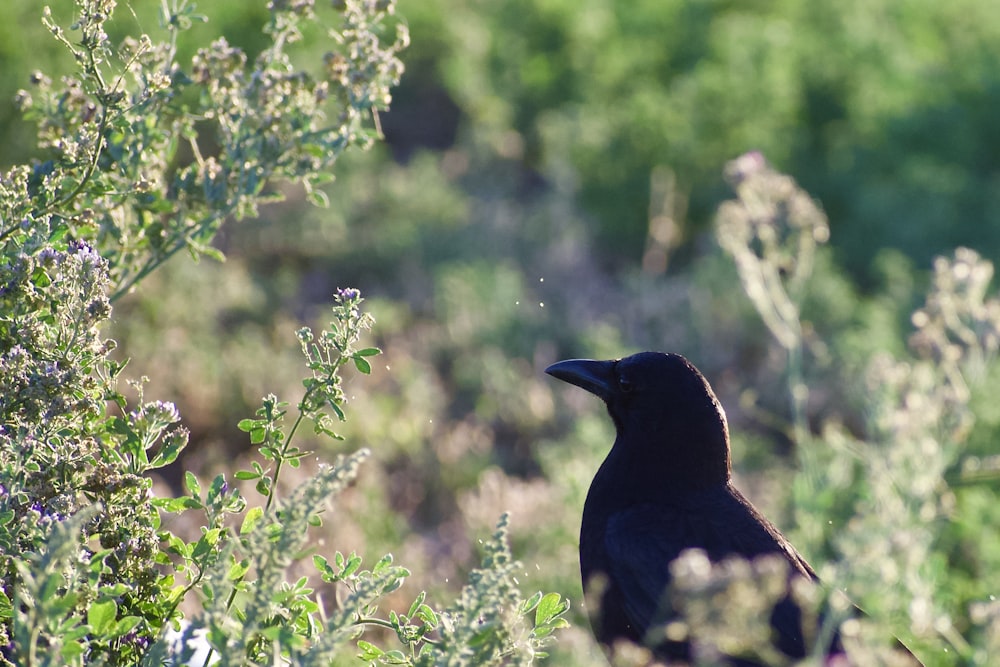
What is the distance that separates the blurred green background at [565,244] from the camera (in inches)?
250

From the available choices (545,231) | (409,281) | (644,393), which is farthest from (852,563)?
(545,231)

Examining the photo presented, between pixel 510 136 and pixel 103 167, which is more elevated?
pixel 510 136

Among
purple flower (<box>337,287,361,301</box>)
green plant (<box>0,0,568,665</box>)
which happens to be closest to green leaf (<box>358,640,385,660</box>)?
green plant (<box>0,0,568,665</box>)

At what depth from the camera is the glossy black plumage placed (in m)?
2.74

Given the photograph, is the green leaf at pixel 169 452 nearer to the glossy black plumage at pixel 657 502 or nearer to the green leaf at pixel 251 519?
the green leaf at pixel 251 519

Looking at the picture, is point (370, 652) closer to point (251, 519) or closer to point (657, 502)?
point (251, 519)

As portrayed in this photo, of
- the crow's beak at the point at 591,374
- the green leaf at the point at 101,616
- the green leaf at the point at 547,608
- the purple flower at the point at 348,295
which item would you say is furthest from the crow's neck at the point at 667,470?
the green leaf at the point at 101,616

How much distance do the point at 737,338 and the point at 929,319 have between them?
4615 millimetres

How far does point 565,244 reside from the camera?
8.94 meters

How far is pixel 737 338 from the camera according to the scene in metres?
7.64

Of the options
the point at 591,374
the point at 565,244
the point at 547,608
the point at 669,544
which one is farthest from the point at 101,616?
the point at 565,244

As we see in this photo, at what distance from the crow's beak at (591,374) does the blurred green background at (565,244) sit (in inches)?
61.5

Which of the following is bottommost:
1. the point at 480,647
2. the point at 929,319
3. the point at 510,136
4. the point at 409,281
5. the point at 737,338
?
the point at 480,647

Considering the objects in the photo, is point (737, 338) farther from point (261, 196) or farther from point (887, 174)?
point (261, 196)
